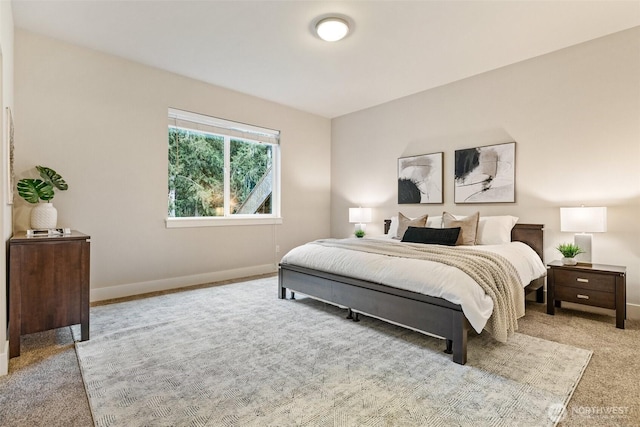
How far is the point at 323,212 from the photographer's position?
19.6 feet

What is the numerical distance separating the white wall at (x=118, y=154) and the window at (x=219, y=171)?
0.15m

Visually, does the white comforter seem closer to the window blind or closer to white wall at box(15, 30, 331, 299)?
white wall at box(15, 30, 331, 299)

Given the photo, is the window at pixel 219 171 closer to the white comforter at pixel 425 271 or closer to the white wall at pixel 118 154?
the white wall at pixel 118 154

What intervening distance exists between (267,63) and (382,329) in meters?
3.14

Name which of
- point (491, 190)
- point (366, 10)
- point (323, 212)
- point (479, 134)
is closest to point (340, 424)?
point (366, 10)

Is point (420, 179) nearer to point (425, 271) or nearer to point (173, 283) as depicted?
point (425, 271)

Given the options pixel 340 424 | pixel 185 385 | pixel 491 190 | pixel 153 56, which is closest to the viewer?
pixel 340 424

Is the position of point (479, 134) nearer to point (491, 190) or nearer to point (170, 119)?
point (491, 190)

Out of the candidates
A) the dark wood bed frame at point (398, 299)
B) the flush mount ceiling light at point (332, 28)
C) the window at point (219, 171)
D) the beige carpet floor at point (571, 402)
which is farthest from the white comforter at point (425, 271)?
the flush mount ceiling light at point (332, 28)

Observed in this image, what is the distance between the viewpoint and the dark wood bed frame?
216 cm

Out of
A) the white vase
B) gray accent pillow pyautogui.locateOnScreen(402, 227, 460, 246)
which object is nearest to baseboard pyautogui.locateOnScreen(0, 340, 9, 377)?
the white vase

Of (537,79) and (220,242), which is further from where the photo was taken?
(220,242)

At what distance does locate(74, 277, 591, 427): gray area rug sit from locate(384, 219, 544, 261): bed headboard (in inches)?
57.6

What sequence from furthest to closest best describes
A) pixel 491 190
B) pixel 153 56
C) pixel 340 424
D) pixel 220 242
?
pixel 220 242 < pixel 491 190 < pixel 153 56 < pixel 340 424
